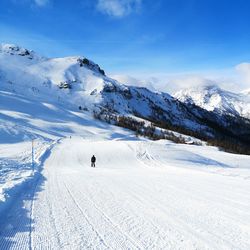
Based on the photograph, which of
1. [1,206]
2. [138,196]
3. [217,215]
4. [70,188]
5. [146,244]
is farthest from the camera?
[70,188]

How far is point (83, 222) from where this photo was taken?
876 centimetres

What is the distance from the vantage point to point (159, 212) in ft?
32.4

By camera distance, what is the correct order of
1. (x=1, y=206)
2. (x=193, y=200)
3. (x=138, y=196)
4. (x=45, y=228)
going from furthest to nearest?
(x=138, y=196), (x=193, y=200), (x=1, y=206), (x=45, y=228)

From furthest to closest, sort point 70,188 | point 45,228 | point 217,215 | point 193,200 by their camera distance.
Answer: point 70,188
point 193,200
point 217,215
point 45,228

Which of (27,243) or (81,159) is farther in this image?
(81,159)

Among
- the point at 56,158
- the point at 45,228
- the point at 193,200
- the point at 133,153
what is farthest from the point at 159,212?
the point at 133,153

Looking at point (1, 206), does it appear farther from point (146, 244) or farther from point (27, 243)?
point (146, 244)

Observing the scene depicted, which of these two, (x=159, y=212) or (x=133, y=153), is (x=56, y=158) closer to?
(x=133, y=153)

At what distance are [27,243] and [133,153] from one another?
133 feet

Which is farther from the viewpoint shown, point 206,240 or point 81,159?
point 81,159

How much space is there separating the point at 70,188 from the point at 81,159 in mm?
29166

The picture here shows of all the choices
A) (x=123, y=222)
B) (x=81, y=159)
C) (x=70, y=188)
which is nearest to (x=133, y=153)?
(x=81, y=159)

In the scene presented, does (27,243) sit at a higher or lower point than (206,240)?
lower

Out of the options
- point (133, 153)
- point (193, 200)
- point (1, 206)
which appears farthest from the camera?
point (133, 153)
